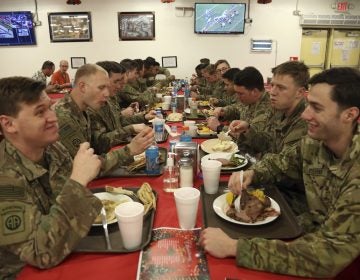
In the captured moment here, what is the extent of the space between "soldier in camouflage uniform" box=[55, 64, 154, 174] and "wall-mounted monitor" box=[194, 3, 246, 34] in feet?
18.5

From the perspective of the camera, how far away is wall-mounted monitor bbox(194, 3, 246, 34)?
729 centimetres

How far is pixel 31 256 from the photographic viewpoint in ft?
3.50

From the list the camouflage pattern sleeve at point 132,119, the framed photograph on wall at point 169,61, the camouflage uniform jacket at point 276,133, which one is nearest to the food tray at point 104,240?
the camouflage uniform jacket at point 276,133

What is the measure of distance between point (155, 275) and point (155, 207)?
45 centimetres

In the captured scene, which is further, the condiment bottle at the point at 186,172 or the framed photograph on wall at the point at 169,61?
the framed photograph on wall at the point at 169,61

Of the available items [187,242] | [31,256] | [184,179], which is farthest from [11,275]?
[184,179]

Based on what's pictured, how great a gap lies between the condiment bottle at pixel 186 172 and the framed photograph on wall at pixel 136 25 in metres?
6.51

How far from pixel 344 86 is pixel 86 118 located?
178cm

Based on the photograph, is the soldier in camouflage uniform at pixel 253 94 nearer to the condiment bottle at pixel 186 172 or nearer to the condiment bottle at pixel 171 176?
the condiment bottle at pixel 171 176

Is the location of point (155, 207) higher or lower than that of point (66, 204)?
lower

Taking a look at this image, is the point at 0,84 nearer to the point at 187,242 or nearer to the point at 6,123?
the point at 6,123

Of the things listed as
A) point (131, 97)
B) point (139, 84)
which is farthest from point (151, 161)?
point (139, 84)

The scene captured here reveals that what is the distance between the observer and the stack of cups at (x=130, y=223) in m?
1.11

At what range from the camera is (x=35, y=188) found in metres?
1.32
